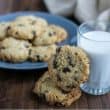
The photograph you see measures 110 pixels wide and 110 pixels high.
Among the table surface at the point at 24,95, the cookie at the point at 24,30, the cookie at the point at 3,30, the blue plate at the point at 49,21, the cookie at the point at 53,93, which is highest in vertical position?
the cookie at the point at 24,30

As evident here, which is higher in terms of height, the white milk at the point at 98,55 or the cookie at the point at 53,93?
the white milk at the point at 98,55

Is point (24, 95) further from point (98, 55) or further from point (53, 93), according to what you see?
point (98, 55)

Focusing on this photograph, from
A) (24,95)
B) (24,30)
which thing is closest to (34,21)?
(24,30)

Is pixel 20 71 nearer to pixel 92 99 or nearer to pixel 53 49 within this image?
pixel 53 49

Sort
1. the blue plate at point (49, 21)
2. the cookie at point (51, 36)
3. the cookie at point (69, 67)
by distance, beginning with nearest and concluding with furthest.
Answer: the cookie at point (69, 67) → the blue plate at point (49, 21) → the cookie at point (51, 36)

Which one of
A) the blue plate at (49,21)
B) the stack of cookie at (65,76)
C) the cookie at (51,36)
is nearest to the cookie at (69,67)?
the stack of cookie at (65,76)

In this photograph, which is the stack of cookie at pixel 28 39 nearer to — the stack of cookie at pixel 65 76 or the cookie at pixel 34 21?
the cookie at pixel 34 21
